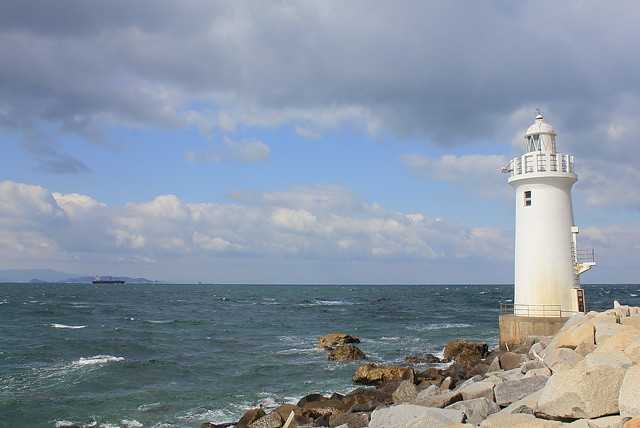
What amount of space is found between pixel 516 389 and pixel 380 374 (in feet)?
25.0

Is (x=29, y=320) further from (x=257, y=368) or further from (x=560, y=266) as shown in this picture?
(x=560, y=266)

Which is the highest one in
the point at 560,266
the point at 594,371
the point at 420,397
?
the point at 560,266

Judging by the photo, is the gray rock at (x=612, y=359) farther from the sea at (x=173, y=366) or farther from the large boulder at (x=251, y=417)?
the sea at (x=173, y=366)

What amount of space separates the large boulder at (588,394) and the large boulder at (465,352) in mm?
12656

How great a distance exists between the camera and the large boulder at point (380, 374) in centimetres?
1616

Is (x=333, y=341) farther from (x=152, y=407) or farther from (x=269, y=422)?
(x=269, y=422)

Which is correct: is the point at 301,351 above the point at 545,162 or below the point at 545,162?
below

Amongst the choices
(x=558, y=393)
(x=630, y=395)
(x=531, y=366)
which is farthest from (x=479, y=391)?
(x=630, y=395)

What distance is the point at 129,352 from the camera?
2478 centimetres

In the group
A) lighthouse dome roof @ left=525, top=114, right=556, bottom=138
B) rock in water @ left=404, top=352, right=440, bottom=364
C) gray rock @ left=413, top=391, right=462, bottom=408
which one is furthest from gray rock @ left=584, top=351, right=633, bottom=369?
rock in water @ left=404, top=352, right=440, bottom=364

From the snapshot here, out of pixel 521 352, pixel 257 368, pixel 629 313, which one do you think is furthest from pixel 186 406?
pixel 629 313

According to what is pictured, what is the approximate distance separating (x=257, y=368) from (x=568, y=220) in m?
12.6

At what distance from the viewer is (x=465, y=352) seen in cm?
1970

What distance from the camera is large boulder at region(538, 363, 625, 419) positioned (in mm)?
6543
